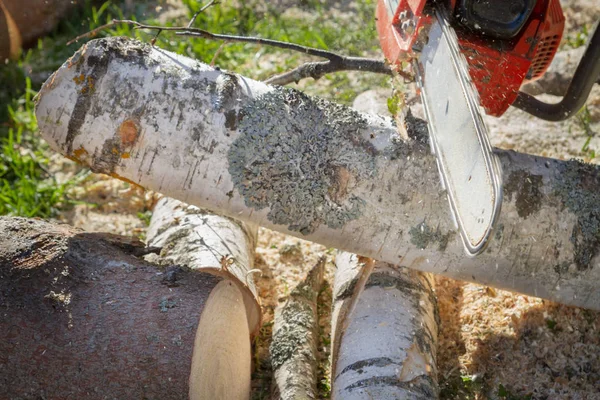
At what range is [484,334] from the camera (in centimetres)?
255

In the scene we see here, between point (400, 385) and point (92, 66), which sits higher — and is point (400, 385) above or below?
below

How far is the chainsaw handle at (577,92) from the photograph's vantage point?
7.99 feet

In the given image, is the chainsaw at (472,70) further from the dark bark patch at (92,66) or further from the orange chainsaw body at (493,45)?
the dark bark patch at (92,66)

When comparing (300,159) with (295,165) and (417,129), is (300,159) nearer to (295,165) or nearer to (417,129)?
(295,165)

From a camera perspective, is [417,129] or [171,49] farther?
[171,49]

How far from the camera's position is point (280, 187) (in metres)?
2.11

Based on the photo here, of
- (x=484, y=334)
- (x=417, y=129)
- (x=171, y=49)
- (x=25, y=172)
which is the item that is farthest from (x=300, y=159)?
(x=171, y=49)

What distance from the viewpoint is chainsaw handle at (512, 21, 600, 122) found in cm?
244

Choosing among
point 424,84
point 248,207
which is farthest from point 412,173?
point 248,207

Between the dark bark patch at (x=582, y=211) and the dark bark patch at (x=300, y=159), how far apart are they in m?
0.70

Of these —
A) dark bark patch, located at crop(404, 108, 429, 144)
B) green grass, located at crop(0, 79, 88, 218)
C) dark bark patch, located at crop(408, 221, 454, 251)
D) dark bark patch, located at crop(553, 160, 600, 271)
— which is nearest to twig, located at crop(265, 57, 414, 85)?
dark bark patch, located at crop(404, 108, 429, 144)

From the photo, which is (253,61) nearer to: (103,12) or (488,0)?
(103,12)

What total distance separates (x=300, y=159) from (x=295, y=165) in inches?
1.1

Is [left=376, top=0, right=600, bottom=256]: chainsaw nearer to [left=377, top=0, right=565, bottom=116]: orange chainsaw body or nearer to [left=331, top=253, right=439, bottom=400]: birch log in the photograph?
[left=377, top=0, right=565, bottom=116]: orange chainsaw body
